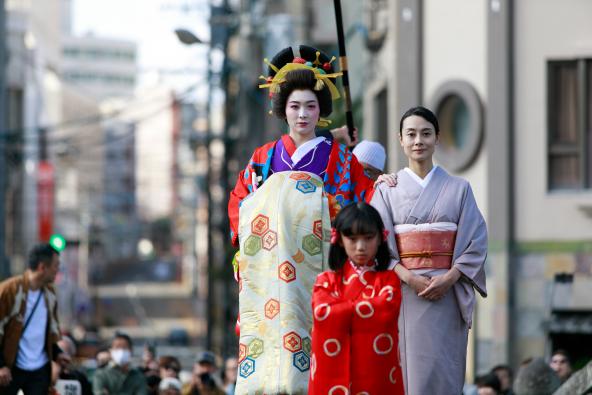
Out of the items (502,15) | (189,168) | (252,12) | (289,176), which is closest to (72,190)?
(189,168)

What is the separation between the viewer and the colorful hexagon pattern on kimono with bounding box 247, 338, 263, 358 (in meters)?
8.12

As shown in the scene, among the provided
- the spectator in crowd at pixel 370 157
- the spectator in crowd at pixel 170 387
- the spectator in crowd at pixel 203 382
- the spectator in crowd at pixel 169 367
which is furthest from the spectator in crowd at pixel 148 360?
the spectator in crowd at pixel 370 157

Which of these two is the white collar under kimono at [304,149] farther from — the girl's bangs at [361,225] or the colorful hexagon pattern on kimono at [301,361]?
the girl's bangs at [361,225]

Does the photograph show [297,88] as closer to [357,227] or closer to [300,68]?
[300,68]

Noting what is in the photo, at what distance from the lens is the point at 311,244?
326 inches

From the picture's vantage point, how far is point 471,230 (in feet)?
26.9

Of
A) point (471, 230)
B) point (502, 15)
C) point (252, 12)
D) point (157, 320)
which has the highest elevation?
point (252, 12)

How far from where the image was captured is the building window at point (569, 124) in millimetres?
19500

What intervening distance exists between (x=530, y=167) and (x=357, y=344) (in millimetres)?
12937

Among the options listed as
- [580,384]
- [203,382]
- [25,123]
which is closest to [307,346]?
[580,384]

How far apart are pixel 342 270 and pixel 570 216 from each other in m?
12.6

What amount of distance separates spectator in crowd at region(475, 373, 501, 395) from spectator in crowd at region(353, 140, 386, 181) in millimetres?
3313

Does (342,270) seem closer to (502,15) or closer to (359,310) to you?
(359,310)

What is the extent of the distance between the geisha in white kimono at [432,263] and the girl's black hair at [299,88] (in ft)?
1.95
